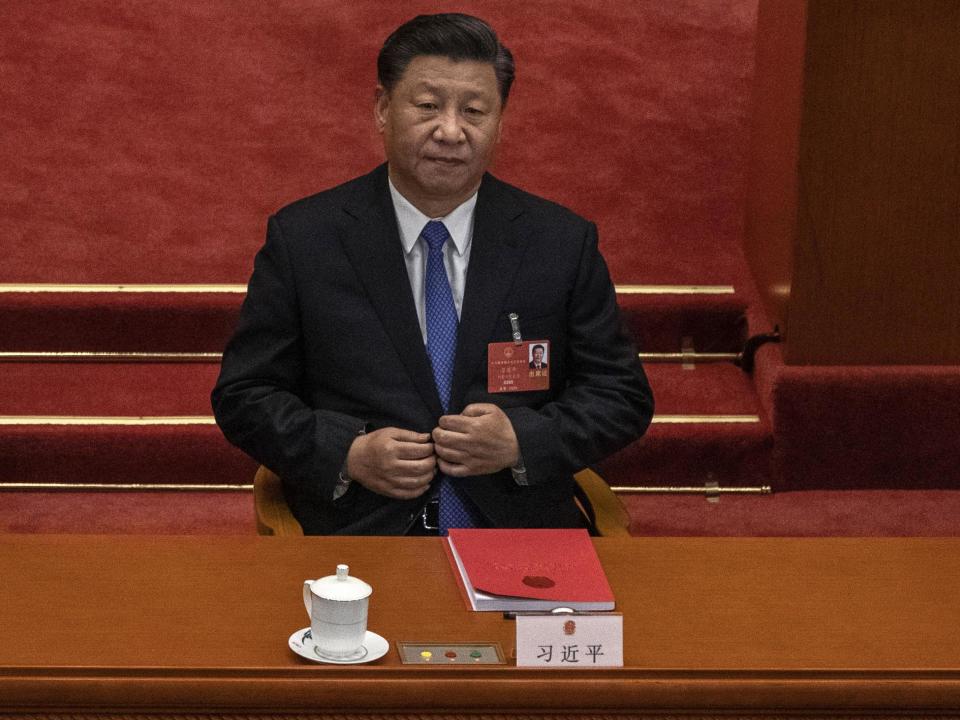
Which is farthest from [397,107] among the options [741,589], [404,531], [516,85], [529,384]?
[516,85]

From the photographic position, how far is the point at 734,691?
1.88 metres

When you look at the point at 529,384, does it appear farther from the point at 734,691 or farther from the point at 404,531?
the point at 734,691

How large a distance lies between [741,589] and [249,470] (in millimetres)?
1722

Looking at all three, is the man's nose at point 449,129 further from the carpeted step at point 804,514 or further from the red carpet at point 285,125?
the red carpet at point 285,125

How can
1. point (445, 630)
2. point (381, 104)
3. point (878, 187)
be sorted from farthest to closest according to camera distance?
point (878, 187) < point (381, 104) < point (445, 630)

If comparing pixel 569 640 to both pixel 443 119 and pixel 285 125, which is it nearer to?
pixel 443 119

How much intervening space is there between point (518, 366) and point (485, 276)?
16 centimetres

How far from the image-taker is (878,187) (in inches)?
140

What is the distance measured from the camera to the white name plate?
6.10 feet

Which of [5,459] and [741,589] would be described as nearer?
[741,589]

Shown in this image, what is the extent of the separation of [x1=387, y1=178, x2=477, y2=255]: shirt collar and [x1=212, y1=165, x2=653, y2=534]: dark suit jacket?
16mm

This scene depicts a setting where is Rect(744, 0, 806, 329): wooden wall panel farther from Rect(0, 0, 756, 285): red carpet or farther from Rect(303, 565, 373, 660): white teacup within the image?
Rect(303, 565, 373, 660): white teacup

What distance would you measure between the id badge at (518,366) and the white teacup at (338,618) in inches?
30.9

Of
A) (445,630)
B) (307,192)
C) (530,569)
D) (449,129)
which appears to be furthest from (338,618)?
(307,192)
